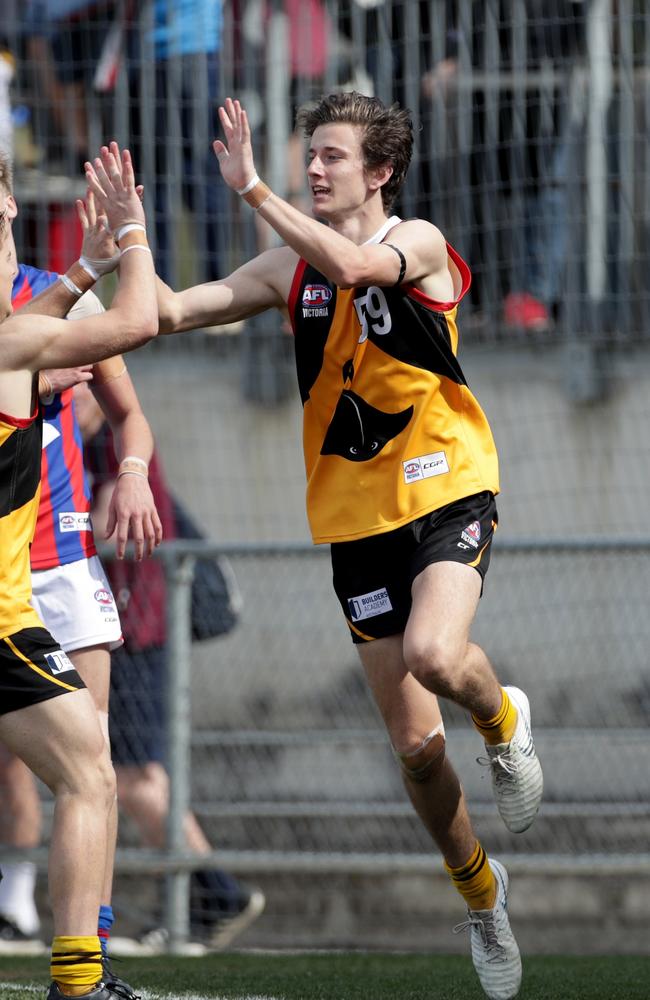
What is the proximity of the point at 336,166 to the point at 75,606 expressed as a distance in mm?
1599

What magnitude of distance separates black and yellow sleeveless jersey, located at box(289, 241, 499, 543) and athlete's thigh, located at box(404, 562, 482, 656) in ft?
0.73

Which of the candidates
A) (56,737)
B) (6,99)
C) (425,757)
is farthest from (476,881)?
(6,99)

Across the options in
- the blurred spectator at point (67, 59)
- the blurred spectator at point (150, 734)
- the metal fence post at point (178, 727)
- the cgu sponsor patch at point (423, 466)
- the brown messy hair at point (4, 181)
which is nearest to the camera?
the brown messy hair at point (4, 181)

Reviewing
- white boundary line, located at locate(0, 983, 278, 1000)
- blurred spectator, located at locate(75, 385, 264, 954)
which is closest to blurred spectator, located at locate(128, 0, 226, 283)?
blurred spectator, located at locate(75, 385, 264, 954)

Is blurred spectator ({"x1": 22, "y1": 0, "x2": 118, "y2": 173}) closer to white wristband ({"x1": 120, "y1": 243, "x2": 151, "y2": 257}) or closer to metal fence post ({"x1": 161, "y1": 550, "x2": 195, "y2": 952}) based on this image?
metal fence post ({"x1": 161, "y1": 550, "x2": 195, "y2": 952})

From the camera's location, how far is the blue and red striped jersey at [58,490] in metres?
5.14

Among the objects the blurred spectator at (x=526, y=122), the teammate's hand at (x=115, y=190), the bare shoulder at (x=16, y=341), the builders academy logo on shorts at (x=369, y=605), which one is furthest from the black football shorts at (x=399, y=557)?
the blurred spectator at (x=526, y=122)

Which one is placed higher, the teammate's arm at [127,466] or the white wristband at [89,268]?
the white wristband at [89,268]

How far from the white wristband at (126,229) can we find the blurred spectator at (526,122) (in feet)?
14.9

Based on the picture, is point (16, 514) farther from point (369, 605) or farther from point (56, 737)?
point (369, 605)

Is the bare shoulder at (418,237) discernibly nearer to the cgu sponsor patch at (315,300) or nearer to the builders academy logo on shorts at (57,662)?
the cgu sponsor patch at (315,300)

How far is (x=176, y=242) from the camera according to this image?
30.3ft

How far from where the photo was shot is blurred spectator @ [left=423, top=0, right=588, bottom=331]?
341 inches

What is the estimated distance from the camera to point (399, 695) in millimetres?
5082
